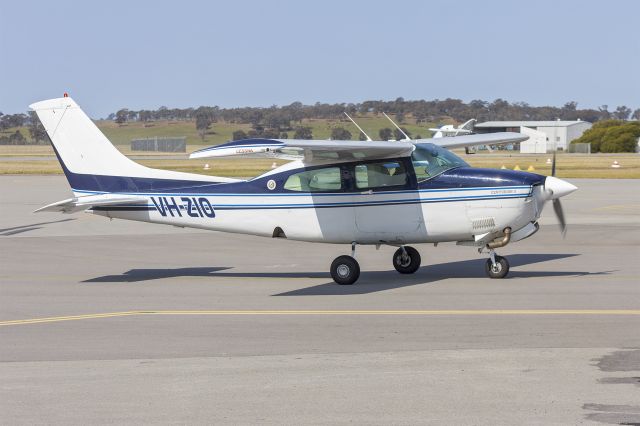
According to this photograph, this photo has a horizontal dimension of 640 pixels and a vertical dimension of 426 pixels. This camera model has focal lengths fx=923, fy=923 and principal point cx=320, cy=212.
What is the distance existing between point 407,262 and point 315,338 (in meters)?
5.52

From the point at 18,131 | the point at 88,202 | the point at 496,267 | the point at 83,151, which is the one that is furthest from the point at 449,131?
the point at 18,131

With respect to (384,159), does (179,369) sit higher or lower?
lower

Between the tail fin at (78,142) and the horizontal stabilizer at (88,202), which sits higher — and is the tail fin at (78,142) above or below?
above

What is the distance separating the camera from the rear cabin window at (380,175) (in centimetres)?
1418

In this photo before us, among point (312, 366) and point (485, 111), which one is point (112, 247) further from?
point (485, 111)

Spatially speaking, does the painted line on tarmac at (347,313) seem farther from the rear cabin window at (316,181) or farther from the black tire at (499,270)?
the rear cabin window at (316,181)

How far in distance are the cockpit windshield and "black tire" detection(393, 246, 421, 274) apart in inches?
68.1

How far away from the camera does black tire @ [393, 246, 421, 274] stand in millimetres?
15320

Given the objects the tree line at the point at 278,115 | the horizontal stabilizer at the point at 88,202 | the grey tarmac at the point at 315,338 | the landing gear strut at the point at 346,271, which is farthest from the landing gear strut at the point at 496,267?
the tree line at the point at 278,115

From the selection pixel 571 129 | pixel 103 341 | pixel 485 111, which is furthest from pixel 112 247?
pixel 485 111

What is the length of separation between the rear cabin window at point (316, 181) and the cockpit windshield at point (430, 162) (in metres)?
1.24

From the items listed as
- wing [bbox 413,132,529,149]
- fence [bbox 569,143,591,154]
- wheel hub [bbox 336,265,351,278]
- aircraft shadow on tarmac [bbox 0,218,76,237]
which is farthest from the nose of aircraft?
fence [bbox 569,143,591,154]

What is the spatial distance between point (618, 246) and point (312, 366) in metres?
11.9

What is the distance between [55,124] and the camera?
15.4 m
